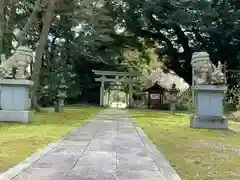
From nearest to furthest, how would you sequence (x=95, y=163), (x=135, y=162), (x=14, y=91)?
(x=95, y=163) → (x=135, y=162) → (x=14, y=91)

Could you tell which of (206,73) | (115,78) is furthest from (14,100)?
(115,78)

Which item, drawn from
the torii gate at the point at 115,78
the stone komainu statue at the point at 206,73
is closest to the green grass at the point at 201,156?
the stone komainu statue at the point at 206,73

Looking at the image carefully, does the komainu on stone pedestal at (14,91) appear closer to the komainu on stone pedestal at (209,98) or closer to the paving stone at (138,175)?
the komainu on stone pedestal at (209,98)

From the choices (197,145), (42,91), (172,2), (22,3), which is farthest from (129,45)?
(197,145)

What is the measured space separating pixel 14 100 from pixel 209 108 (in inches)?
209

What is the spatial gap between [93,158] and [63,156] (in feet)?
1.33

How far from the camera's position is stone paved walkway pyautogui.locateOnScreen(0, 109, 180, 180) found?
3885 millimetres

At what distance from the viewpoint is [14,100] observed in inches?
405

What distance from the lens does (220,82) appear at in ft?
33.2

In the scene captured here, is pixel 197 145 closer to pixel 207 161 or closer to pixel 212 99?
pixel 207 161

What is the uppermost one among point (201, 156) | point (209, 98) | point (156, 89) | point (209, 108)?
point (156, 89)

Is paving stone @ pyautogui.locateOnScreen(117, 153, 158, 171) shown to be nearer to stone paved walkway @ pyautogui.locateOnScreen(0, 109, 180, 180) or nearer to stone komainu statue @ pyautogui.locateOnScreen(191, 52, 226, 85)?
stone paved walkway @ pyautogui.locateOnScreen(0, 109, 180, 180)

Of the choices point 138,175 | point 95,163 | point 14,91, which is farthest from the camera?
point 14,91

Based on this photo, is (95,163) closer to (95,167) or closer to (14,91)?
(95,167)
